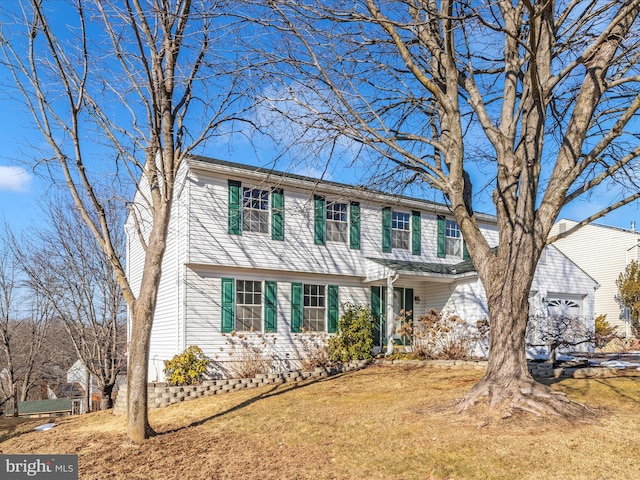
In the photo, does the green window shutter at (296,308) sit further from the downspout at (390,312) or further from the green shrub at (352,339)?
the downspout at (390,312)

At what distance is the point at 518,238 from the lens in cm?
679

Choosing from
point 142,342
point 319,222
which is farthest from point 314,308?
point 142,342

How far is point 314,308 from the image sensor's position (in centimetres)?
1433

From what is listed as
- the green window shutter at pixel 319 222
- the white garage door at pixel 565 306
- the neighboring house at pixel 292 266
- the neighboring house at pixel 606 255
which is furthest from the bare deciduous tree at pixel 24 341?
the neighboring house at pixel 606 255

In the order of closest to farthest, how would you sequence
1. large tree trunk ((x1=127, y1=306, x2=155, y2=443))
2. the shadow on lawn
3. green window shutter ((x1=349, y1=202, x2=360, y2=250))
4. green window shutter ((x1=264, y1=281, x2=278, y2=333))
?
1. large tree trunk ((x1=127, y1=306, x2=155, y2=443))
2. the shadow on lawn
3. green window shutter ((x1=264, y1=281, x2=278, y2=333))
4. green window shutter ((x1=349, y1=202, x2=360, y2=250))

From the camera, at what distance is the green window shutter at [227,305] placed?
1279cm

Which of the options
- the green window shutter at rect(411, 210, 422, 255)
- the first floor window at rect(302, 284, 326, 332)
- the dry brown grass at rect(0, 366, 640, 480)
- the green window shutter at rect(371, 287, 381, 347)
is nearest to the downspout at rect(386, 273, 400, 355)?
the green window shutter at rect(371, 287, 381, 347)

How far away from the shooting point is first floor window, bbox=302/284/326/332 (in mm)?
14156

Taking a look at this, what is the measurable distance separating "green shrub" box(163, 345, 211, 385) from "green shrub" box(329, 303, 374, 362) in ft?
12.0

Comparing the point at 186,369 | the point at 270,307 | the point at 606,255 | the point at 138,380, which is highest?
the point at 606,255

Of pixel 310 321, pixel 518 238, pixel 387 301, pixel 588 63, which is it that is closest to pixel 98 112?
pixel 518 238

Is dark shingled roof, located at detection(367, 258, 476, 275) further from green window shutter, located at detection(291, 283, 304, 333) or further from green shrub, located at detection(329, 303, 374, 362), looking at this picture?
green window shutter, located at detection(291, 283, 304, 333)

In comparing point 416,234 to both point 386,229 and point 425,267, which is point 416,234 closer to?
point 386,229

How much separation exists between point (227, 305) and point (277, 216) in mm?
2875
